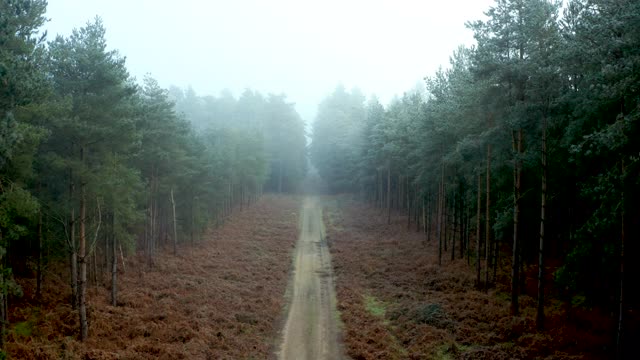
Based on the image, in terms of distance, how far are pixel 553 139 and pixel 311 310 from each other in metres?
15.2

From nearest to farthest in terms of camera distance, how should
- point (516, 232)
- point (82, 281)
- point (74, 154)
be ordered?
point (82, 281) → point (74, 154) → point (516, 232)

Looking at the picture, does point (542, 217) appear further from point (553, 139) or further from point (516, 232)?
point (553, 139)

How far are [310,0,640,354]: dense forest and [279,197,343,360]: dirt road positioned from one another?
873 centimetres

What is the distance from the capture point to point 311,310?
85.4 feet

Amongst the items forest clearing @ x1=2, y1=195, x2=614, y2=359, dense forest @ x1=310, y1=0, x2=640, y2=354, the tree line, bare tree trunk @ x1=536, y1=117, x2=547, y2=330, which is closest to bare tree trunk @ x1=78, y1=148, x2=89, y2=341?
the tree line

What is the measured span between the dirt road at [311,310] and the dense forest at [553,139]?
28.6 feet

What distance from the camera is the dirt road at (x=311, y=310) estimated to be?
20.2 m

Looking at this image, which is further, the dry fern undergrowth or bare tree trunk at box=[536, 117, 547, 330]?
bare tree trunk at box=[536, 117, 547, 330]

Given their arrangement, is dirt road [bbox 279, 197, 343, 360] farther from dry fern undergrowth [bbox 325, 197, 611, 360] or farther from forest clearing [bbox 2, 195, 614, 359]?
dry fern undergrowth [bbox 325, 197, 611, 360]

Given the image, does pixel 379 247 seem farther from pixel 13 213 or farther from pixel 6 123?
pixel 6 123

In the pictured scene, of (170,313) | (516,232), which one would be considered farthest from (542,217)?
(170,313)

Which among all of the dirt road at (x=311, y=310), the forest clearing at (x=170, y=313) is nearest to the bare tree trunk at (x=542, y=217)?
the dirt road at (x=311, y=310)

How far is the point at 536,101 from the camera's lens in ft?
61.4

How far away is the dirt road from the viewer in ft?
66.2
